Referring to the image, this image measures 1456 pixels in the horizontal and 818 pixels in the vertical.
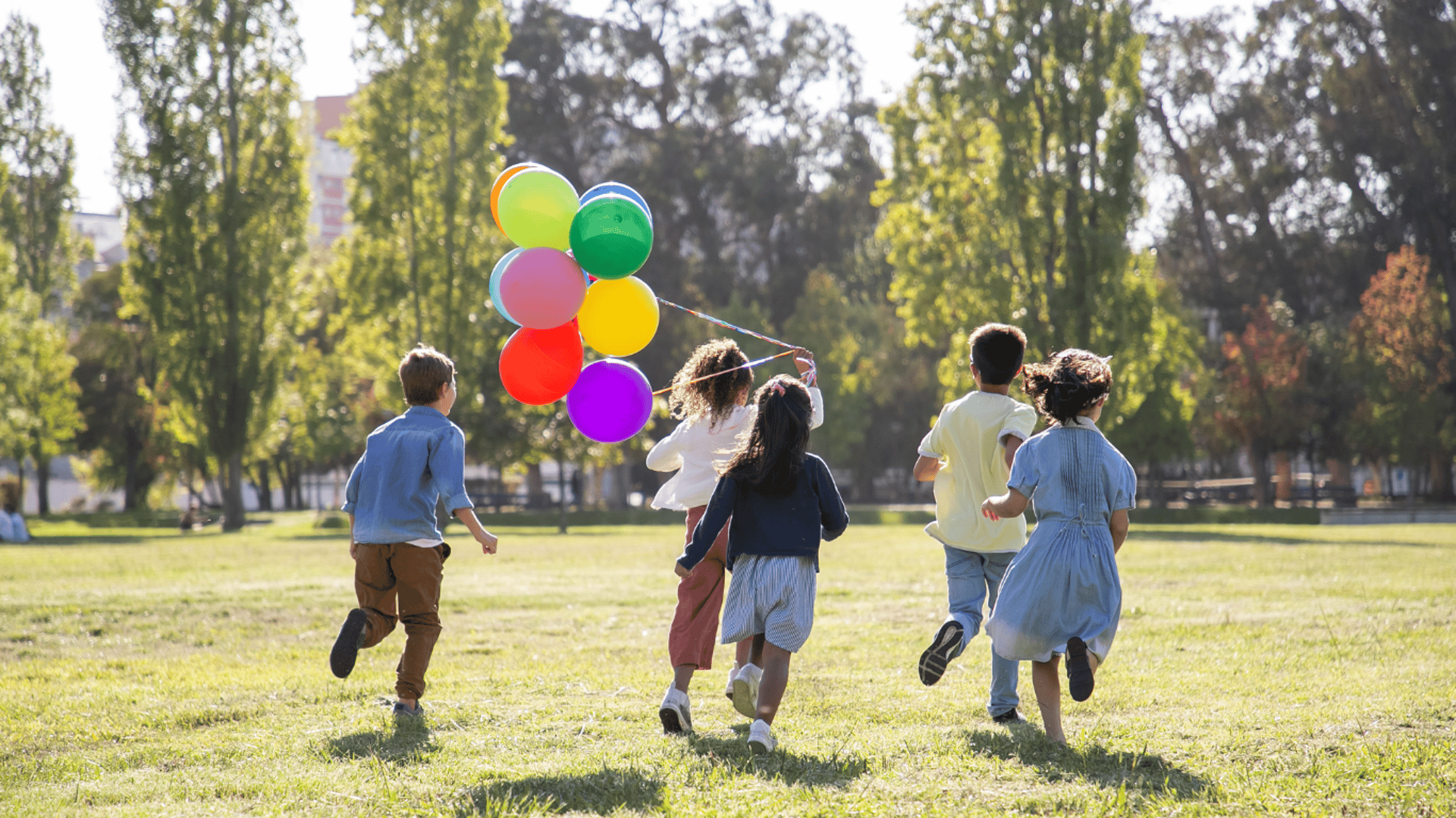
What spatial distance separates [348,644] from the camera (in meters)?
5.03

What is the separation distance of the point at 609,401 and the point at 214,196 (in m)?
25.3

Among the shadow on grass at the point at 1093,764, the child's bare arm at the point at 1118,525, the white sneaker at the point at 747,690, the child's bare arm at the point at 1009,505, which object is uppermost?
the child's bare arm at the point at 1009,505

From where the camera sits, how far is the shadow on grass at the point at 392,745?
4.34 metres

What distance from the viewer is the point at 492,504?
35.2 metres

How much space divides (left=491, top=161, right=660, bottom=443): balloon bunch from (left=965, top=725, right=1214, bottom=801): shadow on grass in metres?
2.47

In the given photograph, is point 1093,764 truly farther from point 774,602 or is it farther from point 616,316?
point 616,316

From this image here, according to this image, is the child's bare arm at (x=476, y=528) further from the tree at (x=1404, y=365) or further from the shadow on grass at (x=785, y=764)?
the tree at (x=1404, y=365)

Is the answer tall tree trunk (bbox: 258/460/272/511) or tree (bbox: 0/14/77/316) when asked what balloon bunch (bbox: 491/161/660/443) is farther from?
tall tree trunk (bbox: 258/460/272/511)

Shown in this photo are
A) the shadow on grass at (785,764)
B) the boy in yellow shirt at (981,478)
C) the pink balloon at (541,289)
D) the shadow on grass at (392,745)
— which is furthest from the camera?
the pink balloon at (541,289)

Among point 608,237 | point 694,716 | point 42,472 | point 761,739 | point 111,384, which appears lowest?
point 694,716

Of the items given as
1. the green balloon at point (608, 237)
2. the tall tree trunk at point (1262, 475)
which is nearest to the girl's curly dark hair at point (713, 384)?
the green balloon at point (608, 237)

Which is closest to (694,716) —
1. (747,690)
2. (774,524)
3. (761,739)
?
(747,690)

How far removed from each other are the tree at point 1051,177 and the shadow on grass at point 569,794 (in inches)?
850

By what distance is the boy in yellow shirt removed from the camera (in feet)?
16.5
